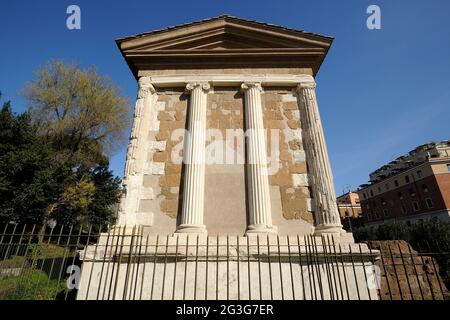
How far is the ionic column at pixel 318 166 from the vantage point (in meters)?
5.52

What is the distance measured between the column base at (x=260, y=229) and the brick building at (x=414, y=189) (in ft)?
132

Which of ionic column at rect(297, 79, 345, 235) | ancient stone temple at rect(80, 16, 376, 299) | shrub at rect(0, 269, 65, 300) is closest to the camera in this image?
ancient stone temple at rect(80, 16, 376, 299)

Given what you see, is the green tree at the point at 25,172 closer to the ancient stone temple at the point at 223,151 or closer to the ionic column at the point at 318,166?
the ancient stone temple at the point at 223,151

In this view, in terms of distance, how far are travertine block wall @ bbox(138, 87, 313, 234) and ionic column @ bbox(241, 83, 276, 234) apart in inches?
7.9

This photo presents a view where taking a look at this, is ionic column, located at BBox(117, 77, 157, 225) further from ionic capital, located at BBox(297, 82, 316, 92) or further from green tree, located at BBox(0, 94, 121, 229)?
green tree, located at BBox(0, 94, 121, 229)

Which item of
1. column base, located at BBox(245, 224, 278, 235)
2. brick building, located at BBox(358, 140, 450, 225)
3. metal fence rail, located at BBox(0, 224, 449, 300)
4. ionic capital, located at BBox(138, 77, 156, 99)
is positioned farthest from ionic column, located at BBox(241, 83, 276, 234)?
brick building, located at BBox(358, 140, 450, 225)

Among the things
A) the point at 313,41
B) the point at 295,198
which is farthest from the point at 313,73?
the point at 295,198

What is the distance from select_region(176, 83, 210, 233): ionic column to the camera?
5.55 m

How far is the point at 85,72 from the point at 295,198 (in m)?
24.4

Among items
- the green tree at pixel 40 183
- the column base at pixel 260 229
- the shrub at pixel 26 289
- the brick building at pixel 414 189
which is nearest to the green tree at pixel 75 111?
the green tree at pixel 40 183

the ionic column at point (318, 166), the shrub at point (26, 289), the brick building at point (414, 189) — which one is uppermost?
the brick building at point (414, 189)

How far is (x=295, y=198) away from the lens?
5980 millimetres

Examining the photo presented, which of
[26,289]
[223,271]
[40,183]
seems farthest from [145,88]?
[40,183]
